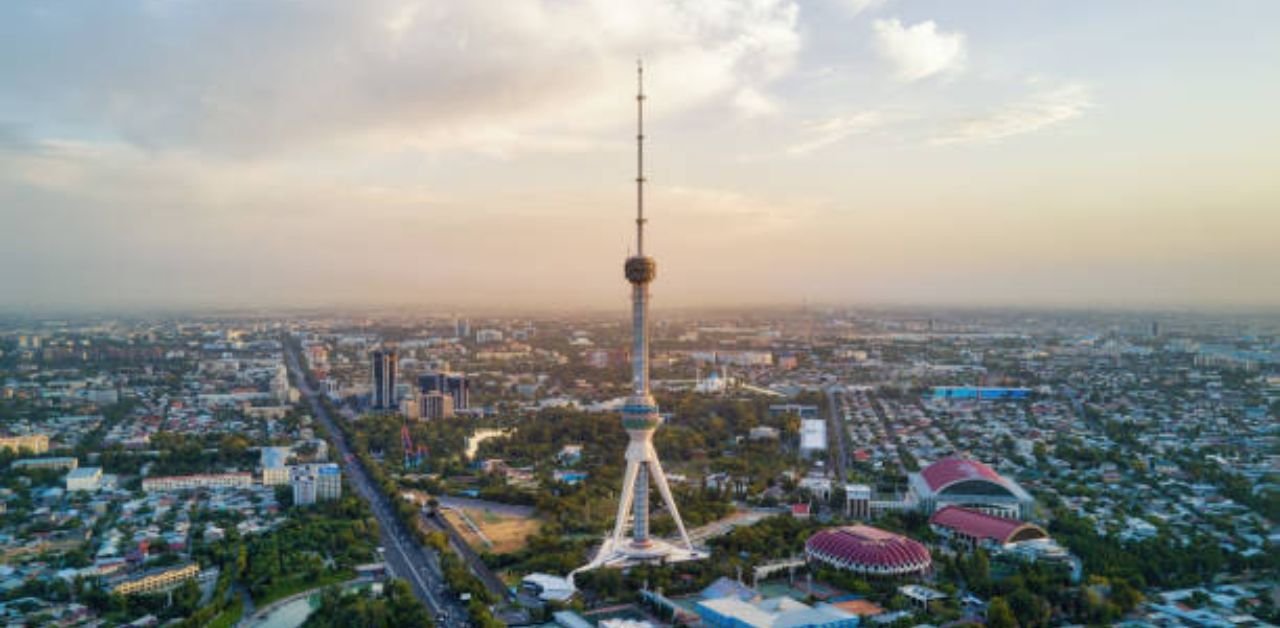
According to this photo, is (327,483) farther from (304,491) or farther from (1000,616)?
(1000,616)

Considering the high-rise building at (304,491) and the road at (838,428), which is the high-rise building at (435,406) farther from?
the road at (838,428)

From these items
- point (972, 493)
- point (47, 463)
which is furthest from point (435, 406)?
point (972, 493)

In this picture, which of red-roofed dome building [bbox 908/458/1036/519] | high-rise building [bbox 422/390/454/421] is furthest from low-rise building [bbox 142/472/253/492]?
red-roofed dome building [bbox 908/458/1036/519]

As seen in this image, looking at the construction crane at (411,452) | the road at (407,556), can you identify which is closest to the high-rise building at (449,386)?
the construction crane at (411,452)

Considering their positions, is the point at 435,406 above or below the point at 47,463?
above

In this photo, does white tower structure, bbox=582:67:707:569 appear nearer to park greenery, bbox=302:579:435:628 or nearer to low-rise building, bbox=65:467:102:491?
park greenery, bbox=302:579:435:628

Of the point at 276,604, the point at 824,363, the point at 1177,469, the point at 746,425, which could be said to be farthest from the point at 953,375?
the point at 276,604

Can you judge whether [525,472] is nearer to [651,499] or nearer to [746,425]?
[651,499]
